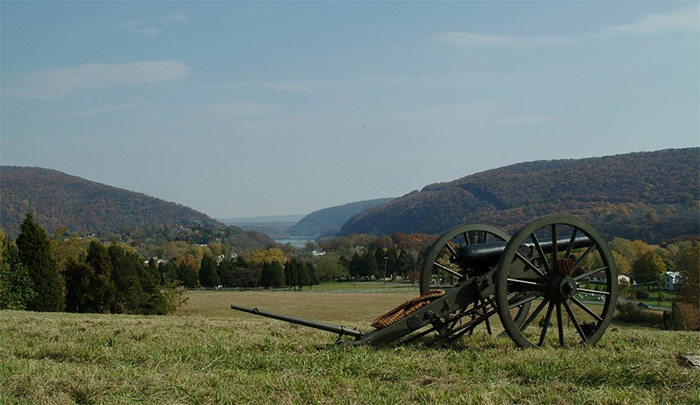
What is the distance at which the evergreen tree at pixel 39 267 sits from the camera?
32062 millimetres

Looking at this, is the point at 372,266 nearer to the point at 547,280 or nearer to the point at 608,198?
the point at 608,198

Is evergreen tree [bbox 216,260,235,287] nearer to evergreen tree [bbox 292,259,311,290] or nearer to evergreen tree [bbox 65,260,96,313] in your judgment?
evergreen tree [bbox 292,259,311,290]

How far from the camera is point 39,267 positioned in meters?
32.4

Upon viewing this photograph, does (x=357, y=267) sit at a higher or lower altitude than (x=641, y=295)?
higher

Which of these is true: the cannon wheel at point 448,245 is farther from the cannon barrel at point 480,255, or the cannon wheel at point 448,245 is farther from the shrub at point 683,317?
the shrub at point 683,317

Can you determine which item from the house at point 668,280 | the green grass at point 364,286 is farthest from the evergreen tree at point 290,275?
the house at point 668,280

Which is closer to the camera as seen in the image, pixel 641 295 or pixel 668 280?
pixel 641 295

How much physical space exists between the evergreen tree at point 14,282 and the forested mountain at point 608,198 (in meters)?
81.5

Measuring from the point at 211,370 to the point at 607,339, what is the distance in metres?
5.31

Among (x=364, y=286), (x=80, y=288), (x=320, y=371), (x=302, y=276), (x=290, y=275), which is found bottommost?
(x=364, y=286)

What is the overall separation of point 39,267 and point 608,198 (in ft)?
424

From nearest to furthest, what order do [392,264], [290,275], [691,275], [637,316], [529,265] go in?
[529,265] < [637,316] < [691,275] < [290,275] < [392,264]

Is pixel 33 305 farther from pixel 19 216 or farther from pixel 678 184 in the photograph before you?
pixel 19 216

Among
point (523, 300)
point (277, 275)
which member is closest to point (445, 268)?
point (523, 300)
